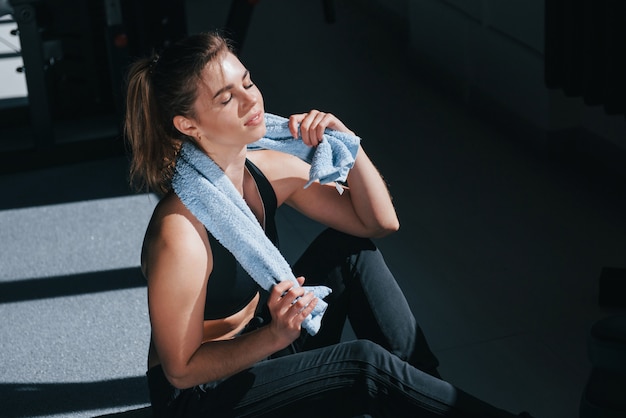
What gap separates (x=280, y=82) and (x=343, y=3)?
1.19 meters

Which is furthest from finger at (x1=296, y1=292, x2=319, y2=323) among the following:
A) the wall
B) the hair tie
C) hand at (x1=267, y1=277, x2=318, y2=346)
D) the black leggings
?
the wall

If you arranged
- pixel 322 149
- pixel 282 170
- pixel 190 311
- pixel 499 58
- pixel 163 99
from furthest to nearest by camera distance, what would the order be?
pixel 499 58
pixel 282 170
pixel 322 149
pixel 163 99
pixel 190 311

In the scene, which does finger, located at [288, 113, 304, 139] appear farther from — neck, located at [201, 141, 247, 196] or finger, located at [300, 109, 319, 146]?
neck, located at [201, 141, 247, 196]

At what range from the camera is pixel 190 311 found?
173cm

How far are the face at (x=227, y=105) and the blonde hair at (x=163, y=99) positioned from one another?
2cm

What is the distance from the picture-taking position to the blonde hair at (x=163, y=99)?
180 centimetres

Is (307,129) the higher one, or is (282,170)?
(307,129)

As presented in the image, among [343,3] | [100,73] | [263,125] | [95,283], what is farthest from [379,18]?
[263,125]

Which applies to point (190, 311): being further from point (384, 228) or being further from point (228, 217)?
point (384, 228)

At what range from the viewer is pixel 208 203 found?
183 centimetres

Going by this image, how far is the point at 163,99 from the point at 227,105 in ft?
0.39

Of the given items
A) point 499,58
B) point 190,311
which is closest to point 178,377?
point 190,311

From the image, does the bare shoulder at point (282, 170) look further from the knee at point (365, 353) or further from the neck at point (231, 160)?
the knee at point (365, 353)

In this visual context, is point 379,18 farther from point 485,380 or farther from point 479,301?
point 485,380
